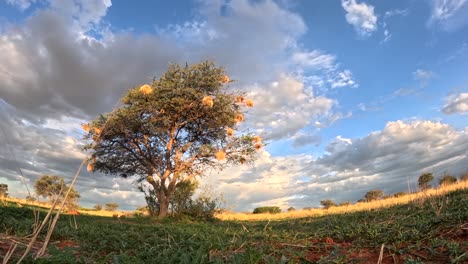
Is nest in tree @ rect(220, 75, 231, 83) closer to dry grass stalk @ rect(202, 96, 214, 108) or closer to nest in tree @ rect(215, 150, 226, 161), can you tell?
dry grass stalk @ rect(202, 96, 214, 108)

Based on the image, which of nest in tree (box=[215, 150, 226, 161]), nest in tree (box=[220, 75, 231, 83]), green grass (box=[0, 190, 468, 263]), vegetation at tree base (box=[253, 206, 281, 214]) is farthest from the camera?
vegetation at tree base (box=[253, 206, 281, 214])

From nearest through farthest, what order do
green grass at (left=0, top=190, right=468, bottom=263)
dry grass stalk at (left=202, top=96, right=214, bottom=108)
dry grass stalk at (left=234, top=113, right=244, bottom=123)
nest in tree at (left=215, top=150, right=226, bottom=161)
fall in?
green grass at (left=0, top=190, right=468, bottom=263) → dry grass stalk at (left=202, top=96, right=214, bottom=108) → nest in tree at (left=215, top=150, right=226, bottom=161) → dry grass stalk at (left=234, top=113, right=244, bottom=123)

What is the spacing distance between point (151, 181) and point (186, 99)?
504 cm

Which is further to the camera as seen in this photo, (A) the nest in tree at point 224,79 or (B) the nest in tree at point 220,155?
(A) the nest in tree at point 224,79

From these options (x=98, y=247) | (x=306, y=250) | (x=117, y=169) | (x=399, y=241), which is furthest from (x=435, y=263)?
(x=117, y=169)

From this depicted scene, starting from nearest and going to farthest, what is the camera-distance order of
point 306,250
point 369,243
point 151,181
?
point 306,250 → point 369,243 → point 151,181

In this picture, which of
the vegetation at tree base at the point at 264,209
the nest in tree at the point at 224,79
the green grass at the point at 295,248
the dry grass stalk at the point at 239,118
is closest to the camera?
the green grass at the point at 295,248

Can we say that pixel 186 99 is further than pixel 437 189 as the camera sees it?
Yes

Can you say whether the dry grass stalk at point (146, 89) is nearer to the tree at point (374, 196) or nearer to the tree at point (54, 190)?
the tree at point (374, 196)

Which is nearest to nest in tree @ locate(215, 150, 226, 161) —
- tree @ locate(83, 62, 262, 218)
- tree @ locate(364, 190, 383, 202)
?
tree @ locate(83, 62, 262, 218)

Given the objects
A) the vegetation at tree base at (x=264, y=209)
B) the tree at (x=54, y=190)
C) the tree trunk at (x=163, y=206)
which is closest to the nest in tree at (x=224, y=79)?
the tree trunk at (x=163, y=206)

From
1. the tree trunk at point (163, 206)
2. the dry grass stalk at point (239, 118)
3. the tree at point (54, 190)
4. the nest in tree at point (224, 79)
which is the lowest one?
the tree at point (54, 190)

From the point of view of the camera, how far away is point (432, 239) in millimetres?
4062

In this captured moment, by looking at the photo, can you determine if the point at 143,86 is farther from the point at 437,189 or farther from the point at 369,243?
the point at 369,243
